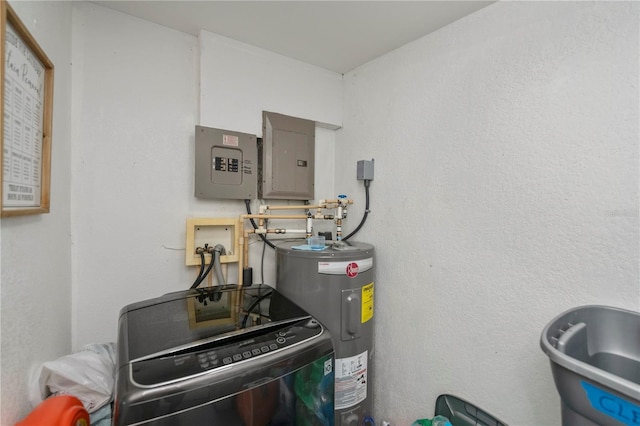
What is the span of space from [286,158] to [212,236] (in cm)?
58

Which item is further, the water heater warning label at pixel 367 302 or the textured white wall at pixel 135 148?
the water heater warning label at pixel 367 302

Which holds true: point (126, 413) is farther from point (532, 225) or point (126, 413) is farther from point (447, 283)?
point (532, 225)

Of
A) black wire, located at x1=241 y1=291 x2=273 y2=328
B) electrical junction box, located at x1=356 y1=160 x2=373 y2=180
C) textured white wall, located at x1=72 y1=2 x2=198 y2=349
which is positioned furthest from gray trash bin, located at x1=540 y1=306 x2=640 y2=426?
textured white wall, located at x1=72 y1=2 x2=198 y2=349

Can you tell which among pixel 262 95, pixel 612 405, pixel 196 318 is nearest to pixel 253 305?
pixel 196 318

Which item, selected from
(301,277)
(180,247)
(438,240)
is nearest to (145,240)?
(180,247)

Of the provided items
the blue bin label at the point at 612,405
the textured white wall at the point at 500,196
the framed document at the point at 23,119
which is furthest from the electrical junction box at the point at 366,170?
the framed document at the point at 23,119

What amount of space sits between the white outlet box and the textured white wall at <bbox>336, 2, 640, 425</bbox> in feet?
2.50

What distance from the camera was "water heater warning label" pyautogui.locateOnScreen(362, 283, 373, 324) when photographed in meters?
1.24

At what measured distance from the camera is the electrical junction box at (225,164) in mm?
1275

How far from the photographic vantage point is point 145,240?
123 cm

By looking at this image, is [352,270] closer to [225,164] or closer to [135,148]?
[225,164]

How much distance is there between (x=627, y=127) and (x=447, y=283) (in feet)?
2.48

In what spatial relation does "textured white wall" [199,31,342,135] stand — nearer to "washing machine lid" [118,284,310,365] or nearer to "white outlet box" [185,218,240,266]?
"white outlet box" [185,218,240,266]

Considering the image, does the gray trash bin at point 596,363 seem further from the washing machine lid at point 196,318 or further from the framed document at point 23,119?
the framed document at point 23,119
